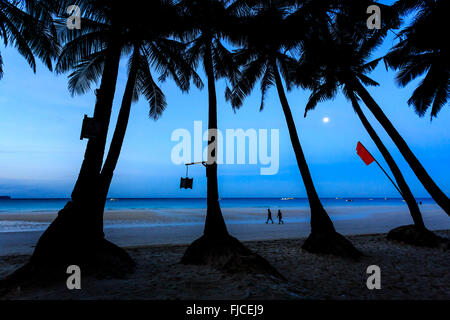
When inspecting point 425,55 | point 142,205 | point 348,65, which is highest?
point 425,55

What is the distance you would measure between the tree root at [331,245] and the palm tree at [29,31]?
38.9 ft

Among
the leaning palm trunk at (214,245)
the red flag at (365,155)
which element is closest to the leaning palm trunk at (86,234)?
the leaning palm trunk at (214,245)

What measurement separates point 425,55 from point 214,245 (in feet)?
41.0

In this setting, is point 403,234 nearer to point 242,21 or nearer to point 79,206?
point 242,21

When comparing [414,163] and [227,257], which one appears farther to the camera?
[414,163]

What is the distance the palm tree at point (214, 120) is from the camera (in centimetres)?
606

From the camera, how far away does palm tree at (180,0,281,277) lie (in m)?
6.06

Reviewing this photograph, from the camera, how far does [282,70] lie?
1230 cm

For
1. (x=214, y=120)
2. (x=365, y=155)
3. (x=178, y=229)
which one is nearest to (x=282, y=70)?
(x=365, y=155)

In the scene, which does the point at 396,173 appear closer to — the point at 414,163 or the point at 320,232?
the point at 414,163

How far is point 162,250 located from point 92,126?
18.4ft

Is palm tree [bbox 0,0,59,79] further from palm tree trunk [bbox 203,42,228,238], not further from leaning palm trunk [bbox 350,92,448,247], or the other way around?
leaning palm trunk [bbox 350,92,448,247]

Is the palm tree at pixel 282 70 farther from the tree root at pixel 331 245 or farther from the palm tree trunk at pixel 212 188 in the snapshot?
the palm tree trunk at pixel 212 188

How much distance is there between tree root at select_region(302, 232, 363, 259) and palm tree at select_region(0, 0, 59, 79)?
11871 millimetres
